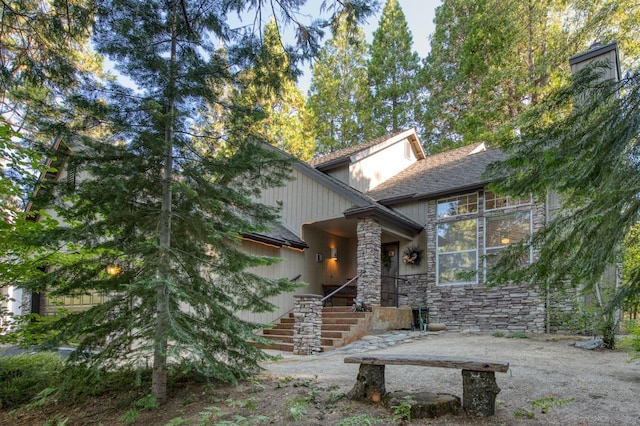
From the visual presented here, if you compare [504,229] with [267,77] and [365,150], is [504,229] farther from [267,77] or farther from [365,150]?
[267,77]

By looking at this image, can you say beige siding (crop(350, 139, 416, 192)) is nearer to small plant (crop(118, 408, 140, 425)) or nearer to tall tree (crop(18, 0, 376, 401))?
tall tree (crop(18, 0, 376, 401))

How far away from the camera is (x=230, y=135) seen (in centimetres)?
545

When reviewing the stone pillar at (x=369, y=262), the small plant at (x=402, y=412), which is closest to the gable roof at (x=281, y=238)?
the stone pillar at (x=369, y=262)

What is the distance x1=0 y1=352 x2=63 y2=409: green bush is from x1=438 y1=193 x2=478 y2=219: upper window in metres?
9.62

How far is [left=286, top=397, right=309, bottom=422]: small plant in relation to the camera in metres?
4.07

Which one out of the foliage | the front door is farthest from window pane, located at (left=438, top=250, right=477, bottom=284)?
the foliage

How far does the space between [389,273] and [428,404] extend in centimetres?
944

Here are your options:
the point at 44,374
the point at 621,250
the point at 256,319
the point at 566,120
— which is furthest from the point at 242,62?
the point at 256,319

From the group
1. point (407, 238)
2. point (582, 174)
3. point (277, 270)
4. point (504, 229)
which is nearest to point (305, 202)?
point (277, 270)

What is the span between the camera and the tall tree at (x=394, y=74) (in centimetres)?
2486

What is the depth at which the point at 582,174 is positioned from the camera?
3.82 metres

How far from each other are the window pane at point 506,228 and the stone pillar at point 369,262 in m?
2.84

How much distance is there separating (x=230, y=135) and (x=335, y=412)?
134 inches

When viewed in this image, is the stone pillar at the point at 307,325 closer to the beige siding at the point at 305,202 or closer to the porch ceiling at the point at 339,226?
the beige siding at the point at 305,202
